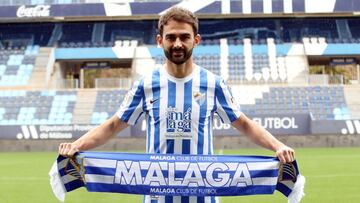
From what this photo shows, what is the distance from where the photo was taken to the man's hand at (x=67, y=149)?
325 cm

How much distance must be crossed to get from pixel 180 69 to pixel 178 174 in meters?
0.59

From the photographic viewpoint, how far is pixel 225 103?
3.27 m

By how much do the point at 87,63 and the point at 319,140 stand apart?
16209 mm

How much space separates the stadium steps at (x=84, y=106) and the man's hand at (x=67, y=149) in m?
23.8

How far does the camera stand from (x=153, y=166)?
333 centimetres

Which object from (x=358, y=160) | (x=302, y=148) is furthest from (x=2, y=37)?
(x=358, y=160)

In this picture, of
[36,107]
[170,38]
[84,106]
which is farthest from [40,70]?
[170,38]

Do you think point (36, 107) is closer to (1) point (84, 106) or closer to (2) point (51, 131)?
(1) point (84, 106)

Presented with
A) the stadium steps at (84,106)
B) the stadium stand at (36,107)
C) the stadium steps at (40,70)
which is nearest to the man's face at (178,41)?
the stadium steps at (84,106)

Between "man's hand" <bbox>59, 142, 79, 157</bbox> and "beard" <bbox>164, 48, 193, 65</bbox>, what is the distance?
2.28 ft

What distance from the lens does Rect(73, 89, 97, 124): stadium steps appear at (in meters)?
Result: 27.4

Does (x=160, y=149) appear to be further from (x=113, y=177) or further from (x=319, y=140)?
(x=319, y=140)

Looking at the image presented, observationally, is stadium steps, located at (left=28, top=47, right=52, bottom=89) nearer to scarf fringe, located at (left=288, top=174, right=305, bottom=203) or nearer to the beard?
scarf fringe, located at (left=288, top=174, right=305, bottom=203)

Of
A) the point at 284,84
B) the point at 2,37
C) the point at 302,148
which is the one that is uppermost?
the point at 2,37
